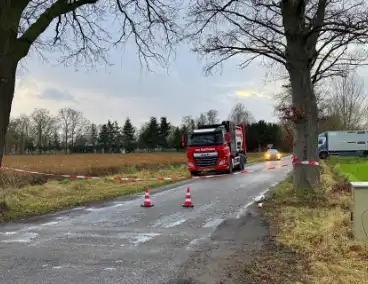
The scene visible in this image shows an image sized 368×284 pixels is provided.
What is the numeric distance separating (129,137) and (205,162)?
9767 cm

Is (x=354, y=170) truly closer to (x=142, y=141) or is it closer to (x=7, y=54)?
(x=7, y=54)

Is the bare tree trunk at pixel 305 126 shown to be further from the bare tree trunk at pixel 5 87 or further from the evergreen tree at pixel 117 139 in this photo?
the evergreen tree at pixel 117 139

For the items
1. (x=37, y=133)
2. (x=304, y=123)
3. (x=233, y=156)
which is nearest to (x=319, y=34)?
(x=304, y=123)

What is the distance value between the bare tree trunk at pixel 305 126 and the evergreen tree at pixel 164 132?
352 ft

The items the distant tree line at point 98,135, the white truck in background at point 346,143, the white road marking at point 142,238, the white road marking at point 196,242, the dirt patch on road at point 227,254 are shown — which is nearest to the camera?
the dirt patch on road at point 227,254

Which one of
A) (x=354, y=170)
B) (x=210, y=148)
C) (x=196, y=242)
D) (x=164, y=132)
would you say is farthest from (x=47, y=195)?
(x=164, y=132)

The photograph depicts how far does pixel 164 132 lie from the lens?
124 metres

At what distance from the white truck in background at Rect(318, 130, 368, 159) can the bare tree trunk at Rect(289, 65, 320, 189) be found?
3591 centimetres

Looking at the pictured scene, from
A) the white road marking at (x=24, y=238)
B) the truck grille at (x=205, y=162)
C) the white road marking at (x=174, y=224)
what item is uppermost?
the truck grille at (x=205, y=162)

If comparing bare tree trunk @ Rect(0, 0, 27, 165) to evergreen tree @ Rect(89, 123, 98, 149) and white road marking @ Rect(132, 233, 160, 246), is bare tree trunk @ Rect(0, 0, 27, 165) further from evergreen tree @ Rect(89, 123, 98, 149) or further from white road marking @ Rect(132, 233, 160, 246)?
evergreen tree @ Rect(89, 123, 98, 149)

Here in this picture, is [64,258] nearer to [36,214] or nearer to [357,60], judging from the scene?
[36,214]

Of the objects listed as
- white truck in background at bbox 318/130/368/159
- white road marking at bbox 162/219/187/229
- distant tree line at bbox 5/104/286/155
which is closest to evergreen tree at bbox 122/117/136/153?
distant tree line at bbox 5/104/286/155

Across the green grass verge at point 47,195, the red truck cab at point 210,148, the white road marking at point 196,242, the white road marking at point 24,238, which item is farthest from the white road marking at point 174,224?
the red truck cab at point 210,148

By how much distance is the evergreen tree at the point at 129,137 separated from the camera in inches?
4793
